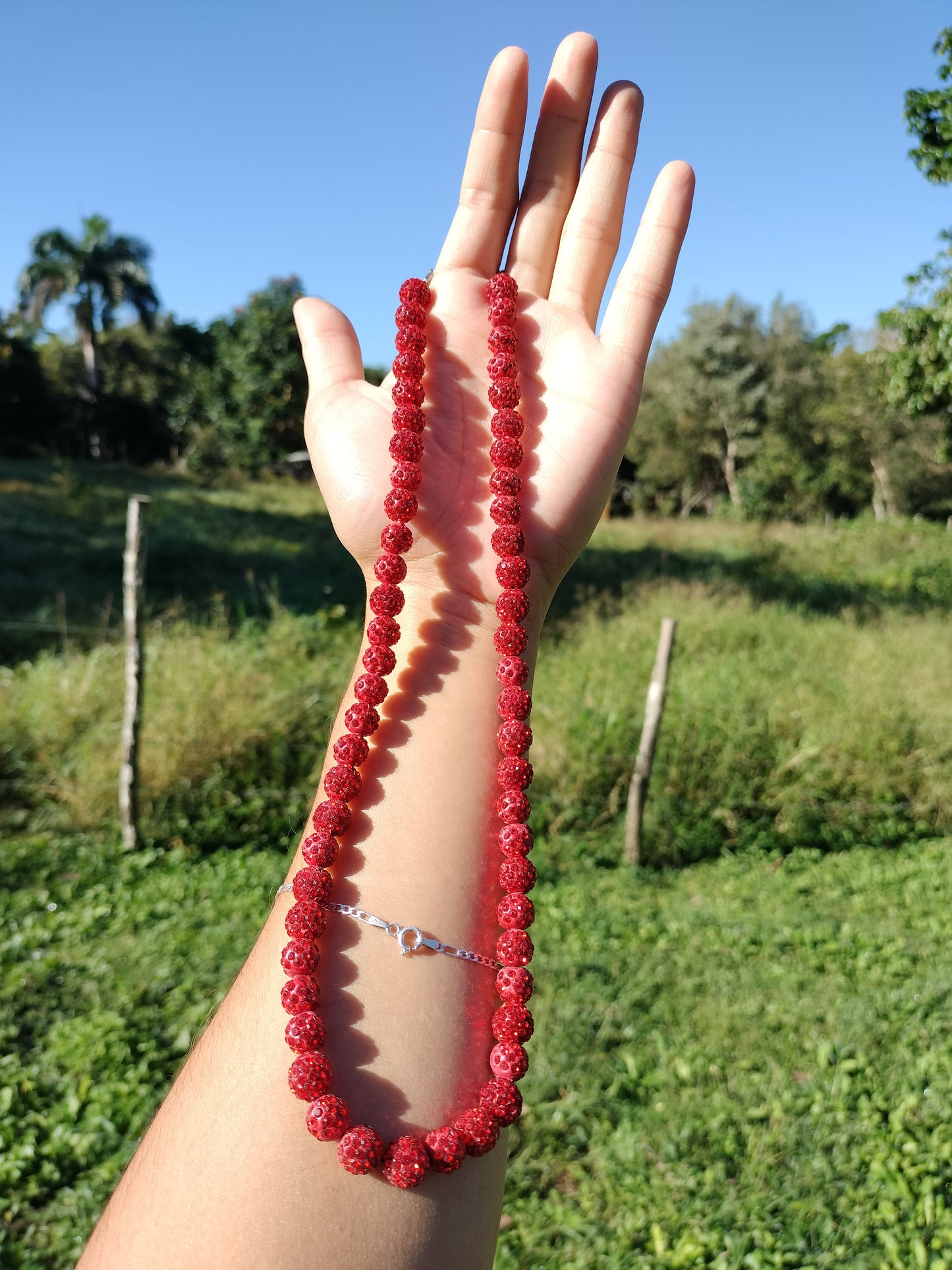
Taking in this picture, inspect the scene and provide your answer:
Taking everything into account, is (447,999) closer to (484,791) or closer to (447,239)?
(484,791)

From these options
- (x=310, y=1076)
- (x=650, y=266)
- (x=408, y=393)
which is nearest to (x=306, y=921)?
(x=310, y=1076)

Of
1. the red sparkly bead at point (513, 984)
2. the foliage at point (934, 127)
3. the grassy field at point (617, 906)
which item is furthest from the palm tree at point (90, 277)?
the red sparkly bead at point (513, 984)

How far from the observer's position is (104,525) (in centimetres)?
1509

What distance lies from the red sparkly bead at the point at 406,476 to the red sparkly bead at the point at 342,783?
615 mm

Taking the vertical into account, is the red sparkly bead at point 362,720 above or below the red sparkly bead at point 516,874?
above

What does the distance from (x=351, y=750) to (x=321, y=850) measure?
182 mm

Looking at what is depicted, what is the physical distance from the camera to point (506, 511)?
1.66 meters

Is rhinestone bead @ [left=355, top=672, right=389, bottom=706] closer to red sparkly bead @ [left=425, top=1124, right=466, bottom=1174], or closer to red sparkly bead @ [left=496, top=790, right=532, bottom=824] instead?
red sparkly bead @ [left=496, top=790, right=532, bottom=824]

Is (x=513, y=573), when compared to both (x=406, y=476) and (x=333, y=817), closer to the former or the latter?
(x=406, y=476)

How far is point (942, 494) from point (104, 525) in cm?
3126

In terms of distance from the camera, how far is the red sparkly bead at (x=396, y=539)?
5.35ft

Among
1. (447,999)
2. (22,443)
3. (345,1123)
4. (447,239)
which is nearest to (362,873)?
(447,999)

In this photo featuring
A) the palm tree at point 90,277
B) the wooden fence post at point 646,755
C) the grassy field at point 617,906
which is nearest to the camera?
the grassy field at point 617,906

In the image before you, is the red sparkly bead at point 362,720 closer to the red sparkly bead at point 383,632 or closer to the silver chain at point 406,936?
the red sparkly bead at point 383,632
